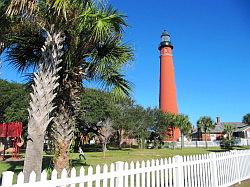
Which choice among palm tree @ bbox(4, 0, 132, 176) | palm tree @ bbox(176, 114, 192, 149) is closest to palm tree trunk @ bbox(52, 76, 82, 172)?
palm tree @ bbox(4, 0, 132, 176)

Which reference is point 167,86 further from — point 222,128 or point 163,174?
point 163,174

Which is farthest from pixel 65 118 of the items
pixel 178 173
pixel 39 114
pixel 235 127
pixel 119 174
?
pixel 235 127

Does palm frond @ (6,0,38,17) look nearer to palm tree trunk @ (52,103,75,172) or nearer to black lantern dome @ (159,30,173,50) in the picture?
palm tree trunk @ (52,103,75,172)

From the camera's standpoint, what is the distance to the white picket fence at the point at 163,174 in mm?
4336

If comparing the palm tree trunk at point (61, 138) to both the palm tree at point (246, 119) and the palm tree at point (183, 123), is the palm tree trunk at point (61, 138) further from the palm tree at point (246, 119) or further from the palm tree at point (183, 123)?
the palm tree at point (246, 119)

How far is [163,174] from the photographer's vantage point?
6961 mm

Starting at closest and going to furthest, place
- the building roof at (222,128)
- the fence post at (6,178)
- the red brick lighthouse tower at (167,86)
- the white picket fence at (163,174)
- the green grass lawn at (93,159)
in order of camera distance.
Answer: the fence post at (6,178), the white picket fence at (163,174), the green grass lawn at (93,159), the red brick lighthouse tower at (167,86), the building roof at (222,128)

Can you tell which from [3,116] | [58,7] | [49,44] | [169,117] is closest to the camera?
[58,7]

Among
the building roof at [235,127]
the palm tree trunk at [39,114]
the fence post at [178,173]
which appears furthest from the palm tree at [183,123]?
the palm tree trunk at [39,114]

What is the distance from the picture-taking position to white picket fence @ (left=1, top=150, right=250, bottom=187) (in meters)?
4.34

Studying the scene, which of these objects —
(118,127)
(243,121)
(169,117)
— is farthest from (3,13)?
(243,121)

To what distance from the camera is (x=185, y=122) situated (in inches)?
2495

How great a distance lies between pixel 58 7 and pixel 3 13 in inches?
120

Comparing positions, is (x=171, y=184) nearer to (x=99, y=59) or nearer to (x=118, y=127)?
(x=99, y=59)
